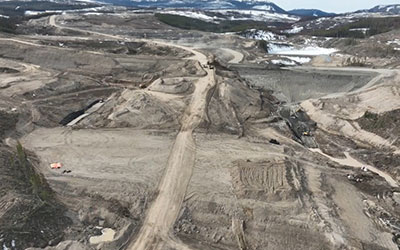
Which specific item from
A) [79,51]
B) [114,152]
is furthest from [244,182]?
[79,51]

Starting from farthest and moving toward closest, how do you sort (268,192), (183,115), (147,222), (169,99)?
(169,99)
(183,115)
(268,192)
(147,222)

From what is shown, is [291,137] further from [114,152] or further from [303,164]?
[114,152]

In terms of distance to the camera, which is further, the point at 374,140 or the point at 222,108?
the point at 222,108

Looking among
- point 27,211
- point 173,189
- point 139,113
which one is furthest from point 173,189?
point 139,113

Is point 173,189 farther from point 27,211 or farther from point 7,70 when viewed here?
point 7,70

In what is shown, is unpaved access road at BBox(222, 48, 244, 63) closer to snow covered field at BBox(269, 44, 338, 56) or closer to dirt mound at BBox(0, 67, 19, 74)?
snow covered field at BBox(269, 44, 338, 56)

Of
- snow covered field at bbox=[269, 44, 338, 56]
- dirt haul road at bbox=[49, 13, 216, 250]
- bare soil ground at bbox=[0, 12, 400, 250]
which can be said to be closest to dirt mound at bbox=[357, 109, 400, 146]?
bare soil ground at bbox=[0, 12, 400, 250]
